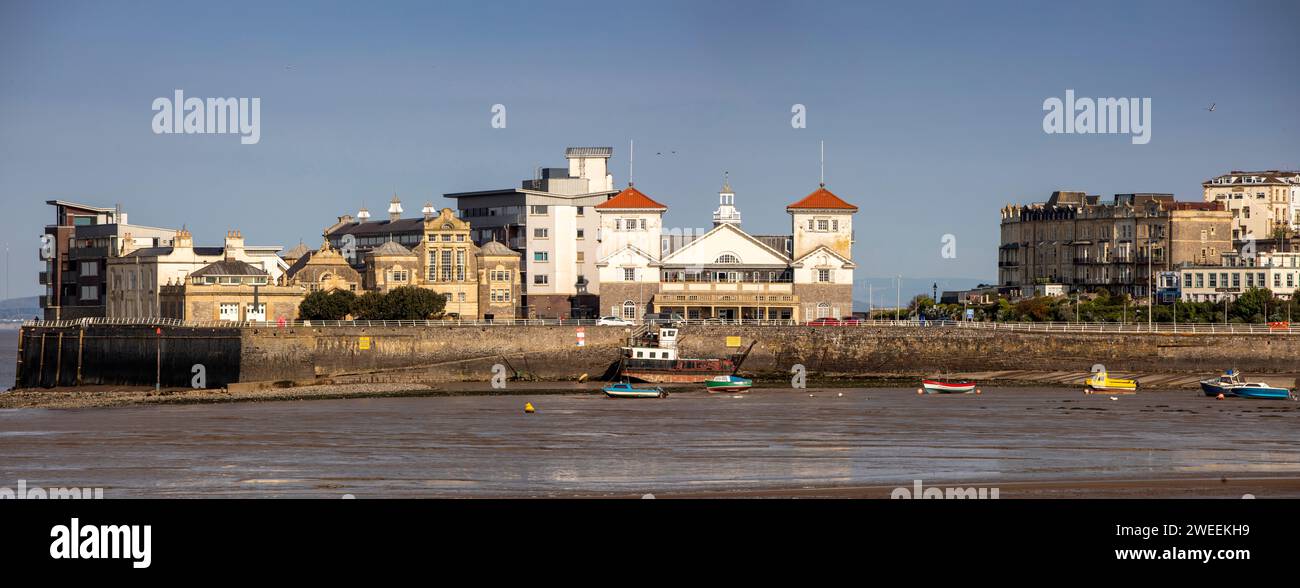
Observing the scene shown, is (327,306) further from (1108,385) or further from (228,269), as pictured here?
(1108,385)

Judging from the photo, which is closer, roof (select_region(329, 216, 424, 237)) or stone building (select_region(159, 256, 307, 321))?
stone building (select_region(159, 256, 307, 321))

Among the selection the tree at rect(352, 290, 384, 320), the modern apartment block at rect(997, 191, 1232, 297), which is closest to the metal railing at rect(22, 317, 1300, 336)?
the tree at rect(352, 290, 384, 320)

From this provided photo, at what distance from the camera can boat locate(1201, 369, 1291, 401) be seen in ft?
274

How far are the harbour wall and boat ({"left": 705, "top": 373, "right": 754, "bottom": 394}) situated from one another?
436 inches

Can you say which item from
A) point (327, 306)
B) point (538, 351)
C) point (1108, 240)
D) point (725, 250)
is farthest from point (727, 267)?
point (1108, 240)

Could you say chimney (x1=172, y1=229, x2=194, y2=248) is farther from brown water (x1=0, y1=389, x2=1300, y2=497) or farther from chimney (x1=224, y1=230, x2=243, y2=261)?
brown water (x1=0, y1=389, x2=1300, y2=497)

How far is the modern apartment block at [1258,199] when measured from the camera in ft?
561

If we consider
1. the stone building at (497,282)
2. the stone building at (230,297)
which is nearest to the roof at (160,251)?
the stone building at (230,297)

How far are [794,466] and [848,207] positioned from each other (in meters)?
Result: 72.6

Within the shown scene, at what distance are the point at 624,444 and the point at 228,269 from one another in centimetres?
6297

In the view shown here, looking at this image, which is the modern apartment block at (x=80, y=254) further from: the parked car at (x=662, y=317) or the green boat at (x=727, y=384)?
the green boat at (x=727, y=384)

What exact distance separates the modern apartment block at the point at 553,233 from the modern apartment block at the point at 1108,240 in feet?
163
